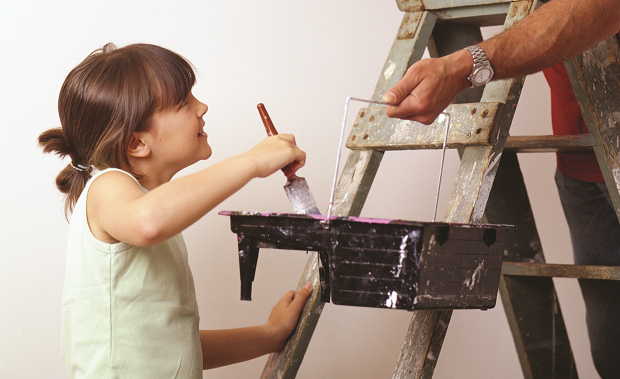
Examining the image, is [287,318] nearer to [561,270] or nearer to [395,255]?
[395,255]

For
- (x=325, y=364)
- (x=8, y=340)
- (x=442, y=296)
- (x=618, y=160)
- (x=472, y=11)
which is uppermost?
(x=472, y=11)

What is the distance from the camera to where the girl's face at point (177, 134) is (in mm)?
1146

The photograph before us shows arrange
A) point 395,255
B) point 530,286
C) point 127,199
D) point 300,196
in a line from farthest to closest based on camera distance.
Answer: point 530,286 < point 300,196 < point 127,199 < point 395,255

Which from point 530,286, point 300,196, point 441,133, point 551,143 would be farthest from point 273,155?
point 530,286

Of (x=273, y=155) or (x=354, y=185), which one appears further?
(x=354, y=185)

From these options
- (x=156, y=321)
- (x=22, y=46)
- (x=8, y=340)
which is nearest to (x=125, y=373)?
(x=156, y=321)

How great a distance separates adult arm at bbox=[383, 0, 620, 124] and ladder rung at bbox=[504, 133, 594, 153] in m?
0.22

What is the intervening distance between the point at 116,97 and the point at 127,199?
0.26m

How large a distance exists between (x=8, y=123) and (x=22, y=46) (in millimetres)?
234

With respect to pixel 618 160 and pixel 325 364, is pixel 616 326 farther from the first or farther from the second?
pixel 325 364

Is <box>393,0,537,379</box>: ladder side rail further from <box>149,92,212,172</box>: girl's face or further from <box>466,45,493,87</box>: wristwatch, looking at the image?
<box>149,92,212,172</box>: girl's face

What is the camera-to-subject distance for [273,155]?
966 mm

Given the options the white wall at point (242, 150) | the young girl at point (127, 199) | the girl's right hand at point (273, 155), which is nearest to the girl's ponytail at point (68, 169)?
the young girl at point (127, 199)

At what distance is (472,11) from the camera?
129 centimetres
